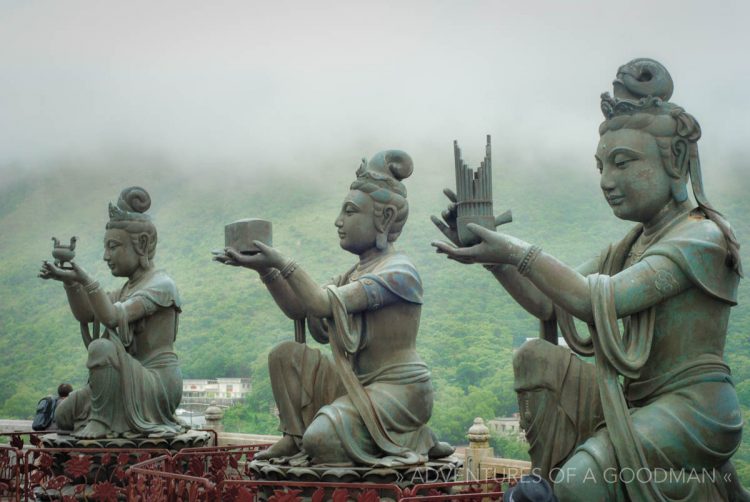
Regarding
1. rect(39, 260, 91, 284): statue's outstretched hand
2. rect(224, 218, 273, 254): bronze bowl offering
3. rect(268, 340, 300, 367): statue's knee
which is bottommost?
rect(268, 340, 300, 367): statue's knee

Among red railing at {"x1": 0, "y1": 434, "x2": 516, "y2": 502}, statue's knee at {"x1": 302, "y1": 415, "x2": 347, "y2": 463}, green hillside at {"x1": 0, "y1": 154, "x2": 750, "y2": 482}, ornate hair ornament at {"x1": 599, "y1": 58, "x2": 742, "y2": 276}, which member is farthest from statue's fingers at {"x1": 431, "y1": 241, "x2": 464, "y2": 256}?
green hillside at {"x1": 0, "y1": 154, "x2": 750, "y2": 482}

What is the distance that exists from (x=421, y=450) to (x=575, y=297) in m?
1.88

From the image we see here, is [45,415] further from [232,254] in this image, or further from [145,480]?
[232,254]

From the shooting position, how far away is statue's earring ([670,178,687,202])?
13.9 feet

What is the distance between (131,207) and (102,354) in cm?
121

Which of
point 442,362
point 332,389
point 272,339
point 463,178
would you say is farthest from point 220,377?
point 463,178

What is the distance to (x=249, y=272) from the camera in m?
22.1

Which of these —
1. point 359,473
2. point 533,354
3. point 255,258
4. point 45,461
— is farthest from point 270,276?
point 45,461

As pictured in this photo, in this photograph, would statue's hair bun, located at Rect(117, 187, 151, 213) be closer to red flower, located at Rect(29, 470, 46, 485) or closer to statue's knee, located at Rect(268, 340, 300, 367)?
red flower, located at Rect(29, 470, 46, 485)

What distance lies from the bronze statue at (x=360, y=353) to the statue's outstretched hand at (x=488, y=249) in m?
1.49

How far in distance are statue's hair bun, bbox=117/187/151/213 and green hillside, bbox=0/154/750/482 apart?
936 centimetres

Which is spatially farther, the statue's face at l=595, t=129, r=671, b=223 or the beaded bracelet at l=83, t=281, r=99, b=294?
the beaded bracelet at l=83, t=281, r=99, b=294

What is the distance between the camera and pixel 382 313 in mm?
5613

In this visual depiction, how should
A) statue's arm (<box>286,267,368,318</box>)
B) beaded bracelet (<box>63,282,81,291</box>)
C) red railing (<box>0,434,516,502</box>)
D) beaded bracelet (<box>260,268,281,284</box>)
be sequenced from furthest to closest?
beaded bracelet (<box>63,282,81,291</box>)
beaded bracelet (<box>260,268,281,284</box>)
statue's arm (<box>286,267,368,318</box>)
red railing (<box>0,434,516,502</box>)
